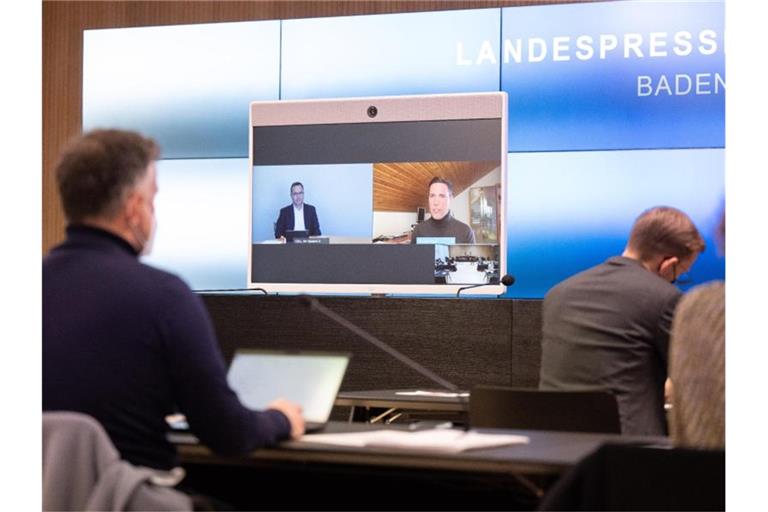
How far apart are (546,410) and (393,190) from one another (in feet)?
3.74

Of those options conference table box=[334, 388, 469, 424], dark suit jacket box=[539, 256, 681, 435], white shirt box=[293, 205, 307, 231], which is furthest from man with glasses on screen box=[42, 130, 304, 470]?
white shirt box=[293, 205, 307, 231]

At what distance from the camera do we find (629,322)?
2.50 m

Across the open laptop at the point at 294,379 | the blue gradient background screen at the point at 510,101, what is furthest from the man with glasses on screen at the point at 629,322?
the blue gradient background screen at the point at 510,101

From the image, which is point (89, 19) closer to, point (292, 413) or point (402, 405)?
point (402, 405)

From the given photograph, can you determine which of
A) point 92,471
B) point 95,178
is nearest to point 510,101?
point 95,178

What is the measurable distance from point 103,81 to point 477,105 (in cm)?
243

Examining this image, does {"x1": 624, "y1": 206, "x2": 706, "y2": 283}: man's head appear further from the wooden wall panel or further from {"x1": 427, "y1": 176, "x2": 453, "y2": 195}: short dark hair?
the wooden wall panel

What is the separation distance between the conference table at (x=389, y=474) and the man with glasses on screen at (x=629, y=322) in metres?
0.67

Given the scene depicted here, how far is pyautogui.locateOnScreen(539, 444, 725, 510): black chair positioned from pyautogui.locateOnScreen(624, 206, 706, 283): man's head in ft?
3.56

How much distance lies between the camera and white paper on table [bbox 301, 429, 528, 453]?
165 centimetres

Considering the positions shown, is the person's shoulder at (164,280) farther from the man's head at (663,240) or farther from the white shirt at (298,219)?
the white shirt at (298,219)

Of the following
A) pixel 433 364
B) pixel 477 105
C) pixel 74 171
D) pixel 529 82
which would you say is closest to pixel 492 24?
pixel 529 82

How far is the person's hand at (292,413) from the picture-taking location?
1764 mm
